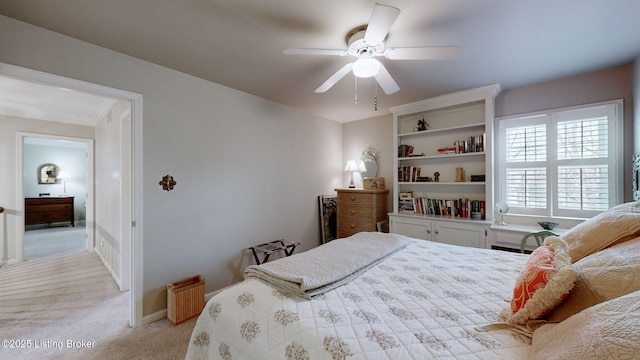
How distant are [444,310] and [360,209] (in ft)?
8.62

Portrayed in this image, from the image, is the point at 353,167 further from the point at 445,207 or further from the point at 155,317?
the point at 155,317

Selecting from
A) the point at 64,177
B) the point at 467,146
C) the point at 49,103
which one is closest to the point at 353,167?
the point at 467,146

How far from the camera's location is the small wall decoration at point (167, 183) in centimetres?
233

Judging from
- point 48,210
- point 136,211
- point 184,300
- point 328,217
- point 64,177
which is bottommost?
point 184,300

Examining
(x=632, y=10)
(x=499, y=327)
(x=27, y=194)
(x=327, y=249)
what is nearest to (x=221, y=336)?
(x=327, y=249)

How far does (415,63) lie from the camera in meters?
2.22

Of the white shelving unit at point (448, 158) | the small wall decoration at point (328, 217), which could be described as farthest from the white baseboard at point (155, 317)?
the white shelving unit at point (448, 158)

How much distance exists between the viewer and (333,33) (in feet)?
5.82

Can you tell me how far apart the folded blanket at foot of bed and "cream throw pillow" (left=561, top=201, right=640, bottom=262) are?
3.35ft

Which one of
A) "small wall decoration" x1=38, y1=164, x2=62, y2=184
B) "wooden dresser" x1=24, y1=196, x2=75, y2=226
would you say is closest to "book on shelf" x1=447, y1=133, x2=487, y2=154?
"wooden dresser" x1=24, y1=196, x2=75, y2=226

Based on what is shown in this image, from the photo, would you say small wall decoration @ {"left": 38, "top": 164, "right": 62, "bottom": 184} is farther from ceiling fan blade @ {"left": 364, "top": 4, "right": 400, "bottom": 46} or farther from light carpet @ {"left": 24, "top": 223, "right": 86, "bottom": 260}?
ceiling fan blade @ {"left": 364, "top": 4, "right": 400, "bottom": 46}

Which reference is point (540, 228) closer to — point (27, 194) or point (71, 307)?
point (71, 307)

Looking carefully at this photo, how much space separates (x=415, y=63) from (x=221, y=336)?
2.55 metres

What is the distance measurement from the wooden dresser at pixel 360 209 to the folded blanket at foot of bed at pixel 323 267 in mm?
1598
